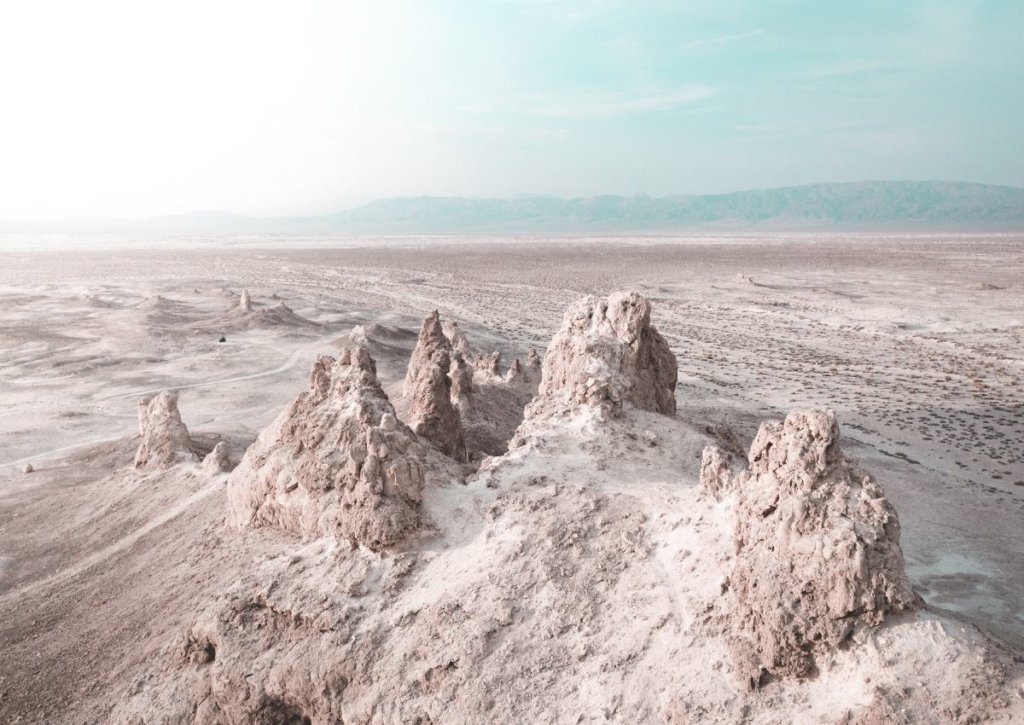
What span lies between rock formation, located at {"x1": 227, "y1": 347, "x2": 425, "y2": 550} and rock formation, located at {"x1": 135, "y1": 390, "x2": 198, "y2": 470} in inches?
132

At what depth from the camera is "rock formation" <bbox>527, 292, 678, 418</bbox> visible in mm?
7836

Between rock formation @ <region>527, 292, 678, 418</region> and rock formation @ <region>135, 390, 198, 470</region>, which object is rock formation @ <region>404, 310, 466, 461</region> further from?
rock formation @ <region>135, 390, 198, 470</region>

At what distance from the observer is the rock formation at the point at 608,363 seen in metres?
7.84

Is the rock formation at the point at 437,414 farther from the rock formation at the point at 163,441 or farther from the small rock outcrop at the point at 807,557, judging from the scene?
the small rock outcrop at the point at 807,557

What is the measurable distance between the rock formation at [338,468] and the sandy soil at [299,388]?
1.84ft

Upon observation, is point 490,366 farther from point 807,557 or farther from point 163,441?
point 807,557

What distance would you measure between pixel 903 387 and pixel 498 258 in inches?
2480

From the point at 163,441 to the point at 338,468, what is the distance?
18.1 feet

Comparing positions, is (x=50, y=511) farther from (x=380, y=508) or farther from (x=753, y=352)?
(x=753, y=352)

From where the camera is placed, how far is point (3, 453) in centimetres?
1388

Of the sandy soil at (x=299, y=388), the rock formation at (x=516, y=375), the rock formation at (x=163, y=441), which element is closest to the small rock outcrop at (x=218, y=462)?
the sandy soil at (x=299, y=388)

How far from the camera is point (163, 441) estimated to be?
1069 cm

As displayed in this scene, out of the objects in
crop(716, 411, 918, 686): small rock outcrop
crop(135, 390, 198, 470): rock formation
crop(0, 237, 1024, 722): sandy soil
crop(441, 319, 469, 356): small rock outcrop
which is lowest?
crop(0, 237, 1024, 722): sandy soil

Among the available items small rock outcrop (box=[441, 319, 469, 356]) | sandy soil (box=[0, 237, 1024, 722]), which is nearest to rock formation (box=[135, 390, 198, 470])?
sandy soil (box=[0, 237, 1024, 722])
